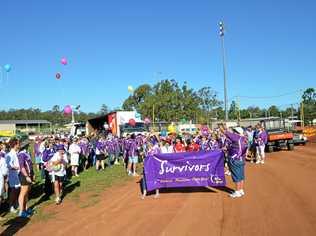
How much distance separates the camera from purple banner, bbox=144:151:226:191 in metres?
12.2

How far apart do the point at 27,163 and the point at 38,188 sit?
5.10 m

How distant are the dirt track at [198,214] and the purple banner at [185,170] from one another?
30 cm

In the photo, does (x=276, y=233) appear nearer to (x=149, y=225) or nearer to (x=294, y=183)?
(x=149, y=225)

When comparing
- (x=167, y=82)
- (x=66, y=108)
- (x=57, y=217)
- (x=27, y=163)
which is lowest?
(x=57, y=217)

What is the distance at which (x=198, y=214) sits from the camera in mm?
9188

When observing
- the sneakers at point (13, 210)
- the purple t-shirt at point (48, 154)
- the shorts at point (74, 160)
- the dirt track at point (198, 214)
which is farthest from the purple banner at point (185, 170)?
the shorts at point (74, 160)

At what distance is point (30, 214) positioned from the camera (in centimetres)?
1058

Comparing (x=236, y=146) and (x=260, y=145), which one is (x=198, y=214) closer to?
(x=236, y=146)

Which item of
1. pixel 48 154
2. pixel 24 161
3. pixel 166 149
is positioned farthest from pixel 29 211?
pixel 166 149

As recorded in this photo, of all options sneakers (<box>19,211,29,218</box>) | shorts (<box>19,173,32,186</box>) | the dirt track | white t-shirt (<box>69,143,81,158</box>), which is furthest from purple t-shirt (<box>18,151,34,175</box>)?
white t-shirt (<box>69,143,81,158</box>)

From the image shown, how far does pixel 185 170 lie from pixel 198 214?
10.3ft

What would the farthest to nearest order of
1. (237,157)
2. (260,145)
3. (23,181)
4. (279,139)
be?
(279,139) < (260,145) < (237,157) < (23,181)

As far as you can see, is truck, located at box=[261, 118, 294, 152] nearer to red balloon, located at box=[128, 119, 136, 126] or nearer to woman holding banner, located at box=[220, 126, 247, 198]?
red balloon, located at box=[128, 119, 136, 126]

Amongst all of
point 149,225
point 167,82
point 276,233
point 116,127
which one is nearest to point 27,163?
point 149,225
